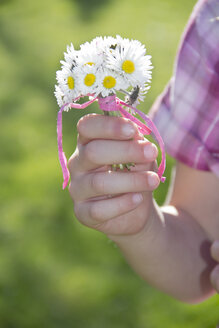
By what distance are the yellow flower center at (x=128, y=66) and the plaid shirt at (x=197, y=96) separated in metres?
0.39

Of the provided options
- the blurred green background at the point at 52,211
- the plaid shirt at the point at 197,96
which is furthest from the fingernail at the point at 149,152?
the blurred green background at the point at 52,211

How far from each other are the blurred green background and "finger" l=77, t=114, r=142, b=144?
2.82 feet

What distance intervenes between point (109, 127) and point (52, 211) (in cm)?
113

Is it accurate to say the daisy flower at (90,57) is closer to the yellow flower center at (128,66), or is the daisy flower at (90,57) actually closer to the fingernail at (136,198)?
the yellow flower center at (128,66)

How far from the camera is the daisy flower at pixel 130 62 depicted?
512 mm

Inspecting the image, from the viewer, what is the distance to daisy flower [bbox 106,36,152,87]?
1.68ft

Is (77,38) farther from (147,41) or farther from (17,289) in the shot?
(17,289)

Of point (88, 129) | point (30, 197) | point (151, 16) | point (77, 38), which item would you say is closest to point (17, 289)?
point (30, 197)

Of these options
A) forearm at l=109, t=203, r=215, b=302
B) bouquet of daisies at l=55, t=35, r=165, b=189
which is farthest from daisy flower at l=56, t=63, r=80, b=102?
forearm at l=109, t=203, r=215, b=302

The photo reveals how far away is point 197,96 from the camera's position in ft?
2.95

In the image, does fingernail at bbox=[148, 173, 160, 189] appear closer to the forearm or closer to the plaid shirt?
the forearm

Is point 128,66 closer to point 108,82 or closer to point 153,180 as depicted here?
point 108,82

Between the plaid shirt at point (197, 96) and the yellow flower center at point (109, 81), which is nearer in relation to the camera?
the yellow flower center at point (109, 81)

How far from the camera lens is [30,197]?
1.75m
